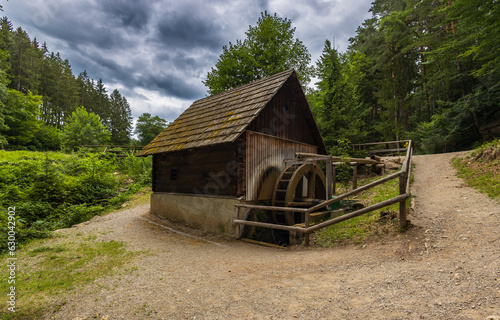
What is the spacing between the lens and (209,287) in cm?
357

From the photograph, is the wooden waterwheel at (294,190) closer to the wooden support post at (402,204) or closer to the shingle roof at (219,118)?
the shingle roof at (219,118)

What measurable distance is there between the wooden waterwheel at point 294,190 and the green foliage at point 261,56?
12.2 meters

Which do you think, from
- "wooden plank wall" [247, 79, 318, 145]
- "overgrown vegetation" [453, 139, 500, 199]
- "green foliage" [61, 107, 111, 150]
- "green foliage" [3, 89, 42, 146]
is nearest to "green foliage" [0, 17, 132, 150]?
"green foliage" [3, 89, 42, 146]

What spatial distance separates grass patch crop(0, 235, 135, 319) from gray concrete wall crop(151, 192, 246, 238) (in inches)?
102

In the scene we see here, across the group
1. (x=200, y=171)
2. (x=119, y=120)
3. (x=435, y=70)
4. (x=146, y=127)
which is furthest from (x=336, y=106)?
(x=119, y=120)

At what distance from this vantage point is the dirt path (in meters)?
2.40

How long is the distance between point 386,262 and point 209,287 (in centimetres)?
285

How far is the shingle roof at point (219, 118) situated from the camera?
7395 mm

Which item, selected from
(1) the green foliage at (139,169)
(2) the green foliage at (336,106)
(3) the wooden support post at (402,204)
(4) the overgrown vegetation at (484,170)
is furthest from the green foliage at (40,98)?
(4) the overgrown vegetation at (484,170)

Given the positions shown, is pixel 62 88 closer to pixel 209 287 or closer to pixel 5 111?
pixel 5 111

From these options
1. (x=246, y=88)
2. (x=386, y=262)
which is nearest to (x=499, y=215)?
(x=386, y=262)

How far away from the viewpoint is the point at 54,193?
10.0 meters

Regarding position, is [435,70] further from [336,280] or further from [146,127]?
[146,127]

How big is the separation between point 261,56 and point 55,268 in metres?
18.1
